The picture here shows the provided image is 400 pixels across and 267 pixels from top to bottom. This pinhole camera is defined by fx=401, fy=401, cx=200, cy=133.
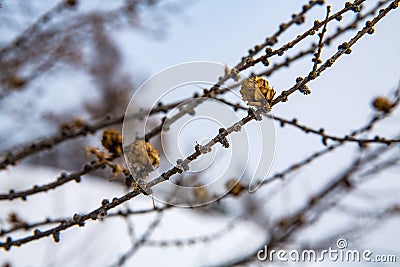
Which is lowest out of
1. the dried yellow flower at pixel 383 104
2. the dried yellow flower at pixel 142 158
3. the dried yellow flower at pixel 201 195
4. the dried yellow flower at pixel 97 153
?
the dried yellow flower at pixel 142 158

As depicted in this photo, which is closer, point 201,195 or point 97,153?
point 97,153

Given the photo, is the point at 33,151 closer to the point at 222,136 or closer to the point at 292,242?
the point at 222,136

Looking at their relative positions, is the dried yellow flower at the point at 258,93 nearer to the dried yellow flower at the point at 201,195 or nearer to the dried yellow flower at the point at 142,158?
the dried yellow flower at the point at 142,158

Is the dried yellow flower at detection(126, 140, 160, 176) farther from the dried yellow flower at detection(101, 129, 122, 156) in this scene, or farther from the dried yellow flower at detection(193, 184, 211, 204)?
the dried yellow flower at detection(193, 184, 211, 204)

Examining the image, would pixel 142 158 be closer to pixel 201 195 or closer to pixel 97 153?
pixel 97 153

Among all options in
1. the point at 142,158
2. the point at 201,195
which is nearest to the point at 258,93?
the point at 142,158

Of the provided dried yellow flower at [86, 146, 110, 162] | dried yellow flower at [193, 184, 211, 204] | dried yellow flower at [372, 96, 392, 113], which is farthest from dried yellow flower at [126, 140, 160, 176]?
dried yellow flower at [372, 96, 392, 113]

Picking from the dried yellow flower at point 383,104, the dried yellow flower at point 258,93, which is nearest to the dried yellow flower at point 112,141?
the dried yellow flower at point 258,93
